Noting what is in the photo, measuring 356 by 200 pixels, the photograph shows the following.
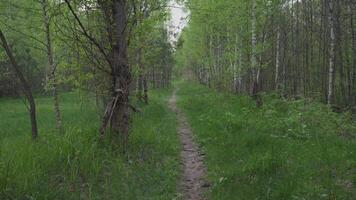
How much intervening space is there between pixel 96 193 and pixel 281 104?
42.0 feet

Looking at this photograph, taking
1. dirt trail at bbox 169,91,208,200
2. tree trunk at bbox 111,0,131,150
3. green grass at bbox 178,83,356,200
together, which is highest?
tree trunk at bbox 111,0,131,150

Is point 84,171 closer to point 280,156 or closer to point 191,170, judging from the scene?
point 191,170

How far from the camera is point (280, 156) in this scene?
7863 mm

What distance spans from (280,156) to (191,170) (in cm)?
196

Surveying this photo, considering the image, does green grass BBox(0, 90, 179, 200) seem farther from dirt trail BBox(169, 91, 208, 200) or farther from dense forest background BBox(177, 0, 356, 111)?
dense forest background BBox(177, 0, 356, 111)

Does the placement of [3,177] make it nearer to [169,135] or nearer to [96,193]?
[96,193]

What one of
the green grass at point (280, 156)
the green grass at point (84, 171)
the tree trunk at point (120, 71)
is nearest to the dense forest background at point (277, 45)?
the tree trunk at point (120, 71)

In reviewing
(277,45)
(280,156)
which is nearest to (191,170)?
(280,156)

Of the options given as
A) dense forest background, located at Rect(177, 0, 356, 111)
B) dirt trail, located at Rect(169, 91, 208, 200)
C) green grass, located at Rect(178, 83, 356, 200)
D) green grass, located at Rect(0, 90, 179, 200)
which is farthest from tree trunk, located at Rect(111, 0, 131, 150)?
green grass, located at Rect(178, 83, 356, 200)

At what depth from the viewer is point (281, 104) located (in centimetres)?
1739

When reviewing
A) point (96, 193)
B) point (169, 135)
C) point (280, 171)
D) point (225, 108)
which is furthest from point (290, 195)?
point (225, 108)

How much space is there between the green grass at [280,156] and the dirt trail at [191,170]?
0.21 meters

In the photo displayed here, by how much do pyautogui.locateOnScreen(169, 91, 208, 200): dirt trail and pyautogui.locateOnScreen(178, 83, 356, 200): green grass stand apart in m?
0.21

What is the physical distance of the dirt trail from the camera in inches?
276
